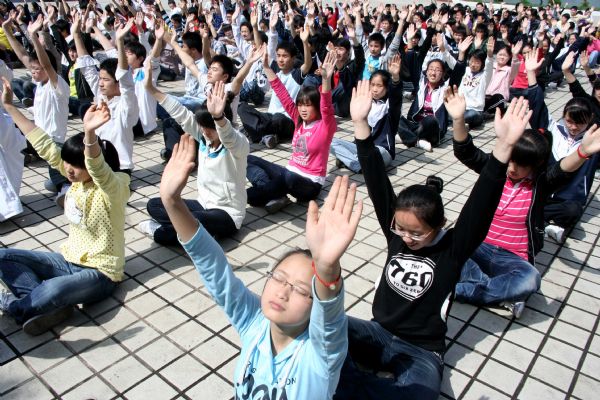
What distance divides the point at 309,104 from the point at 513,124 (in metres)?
3.13

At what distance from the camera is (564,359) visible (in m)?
3.17

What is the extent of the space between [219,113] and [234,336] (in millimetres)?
1597

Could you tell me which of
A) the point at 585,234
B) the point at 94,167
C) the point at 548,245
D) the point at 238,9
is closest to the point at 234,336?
the point at 94,167

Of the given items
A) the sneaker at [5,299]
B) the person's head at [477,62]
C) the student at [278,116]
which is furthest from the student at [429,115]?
the sneaker at [5,299]

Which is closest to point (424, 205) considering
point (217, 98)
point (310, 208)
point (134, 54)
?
point (310, 208)

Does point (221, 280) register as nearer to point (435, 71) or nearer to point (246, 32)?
point (435, 71)

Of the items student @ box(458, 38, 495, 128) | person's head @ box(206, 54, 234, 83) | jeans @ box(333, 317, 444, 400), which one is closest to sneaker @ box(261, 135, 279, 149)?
person's head @ box(206, 54, 234, 83)

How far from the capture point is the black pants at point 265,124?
708 centimetres

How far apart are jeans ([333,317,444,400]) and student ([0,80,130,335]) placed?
6.21ft

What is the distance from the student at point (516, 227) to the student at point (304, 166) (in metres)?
1.98

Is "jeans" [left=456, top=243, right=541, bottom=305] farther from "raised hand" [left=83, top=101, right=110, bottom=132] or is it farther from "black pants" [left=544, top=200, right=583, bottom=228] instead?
"raised hand" [left=83, top=101, right=110, bottom=132]

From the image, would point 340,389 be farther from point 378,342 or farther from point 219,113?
point 219,113

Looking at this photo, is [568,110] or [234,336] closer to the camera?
[234,336]

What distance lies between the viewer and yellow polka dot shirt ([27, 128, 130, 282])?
134 inches
